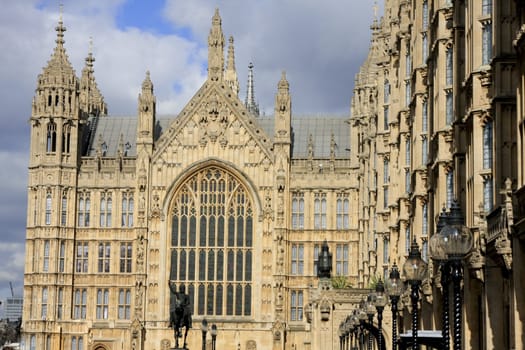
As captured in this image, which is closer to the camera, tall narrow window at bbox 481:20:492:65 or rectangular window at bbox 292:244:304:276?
tall narrow window at bbox 481:20:492:65

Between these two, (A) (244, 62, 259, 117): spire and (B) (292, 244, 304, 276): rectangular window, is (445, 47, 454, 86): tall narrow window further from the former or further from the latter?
(A) (244, 62, 259, 117): spire

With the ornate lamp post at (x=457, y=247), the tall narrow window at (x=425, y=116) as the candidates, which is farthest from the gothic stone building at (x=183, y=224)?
the ornate lamp post at (x=457, y=247)

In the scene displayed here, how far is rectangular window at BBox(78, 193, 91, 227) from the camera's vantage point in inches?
3450

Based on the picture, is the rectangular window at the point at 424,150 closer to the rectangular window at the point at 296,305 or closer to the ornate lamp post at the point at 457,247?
the ornate lamp post at the point at 457,247

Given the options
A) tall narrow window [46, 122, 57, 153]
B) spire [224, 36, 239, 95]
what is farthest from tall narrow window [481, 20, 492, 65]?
spire [224, 36, 239, 95]

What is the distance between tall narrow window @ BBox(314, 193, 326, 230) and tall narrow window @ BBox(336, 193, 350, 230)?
1021mm

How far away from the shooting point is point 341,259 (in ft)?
285

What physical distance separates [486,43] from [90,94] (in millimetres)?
69985

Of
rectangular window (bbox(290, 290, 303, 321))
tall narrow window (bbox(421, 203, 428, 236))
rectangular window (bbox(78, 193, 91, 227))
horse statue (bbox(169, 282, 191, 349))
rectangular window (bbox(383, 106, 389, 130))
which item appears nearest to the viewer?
tall narrow window (bbox(421, 203, 428, 236))

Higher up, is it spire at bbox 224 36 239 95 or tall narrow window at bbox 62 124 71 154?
spire at bbox 224 36 239 95

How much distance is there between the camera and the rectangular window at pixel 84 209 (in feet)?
287

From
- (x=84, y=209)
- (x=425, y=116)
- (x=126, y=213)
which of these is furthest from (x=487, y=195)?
(x=84, y=209)

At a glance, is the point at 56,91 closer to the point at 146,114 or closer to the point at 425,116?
the point at 146,114

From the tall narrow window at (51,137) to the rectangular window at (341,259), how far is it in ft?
73.0
